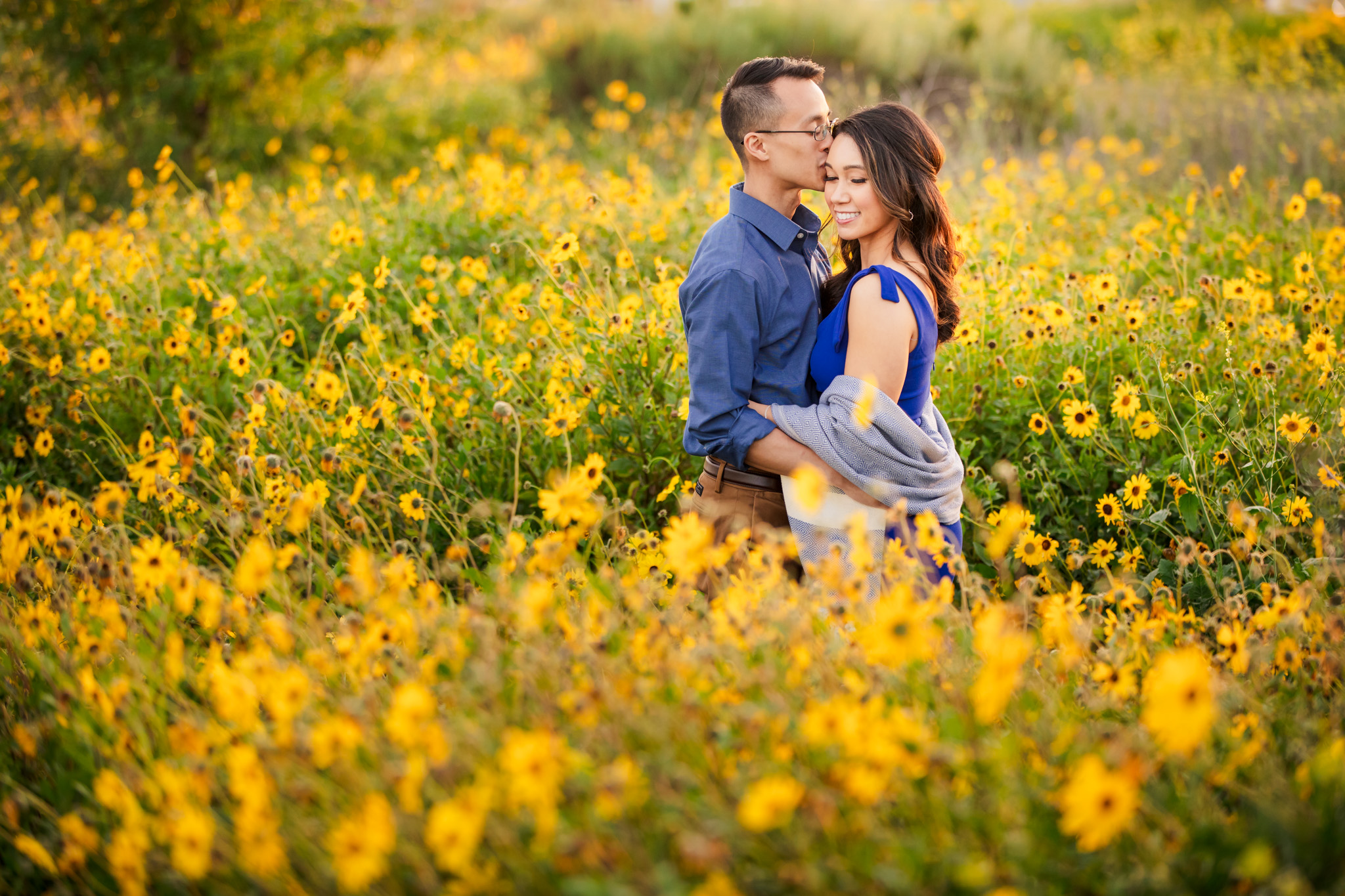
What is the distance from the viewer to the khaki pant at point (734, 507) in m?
2.60

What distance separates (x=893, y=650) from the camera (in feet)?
4.73

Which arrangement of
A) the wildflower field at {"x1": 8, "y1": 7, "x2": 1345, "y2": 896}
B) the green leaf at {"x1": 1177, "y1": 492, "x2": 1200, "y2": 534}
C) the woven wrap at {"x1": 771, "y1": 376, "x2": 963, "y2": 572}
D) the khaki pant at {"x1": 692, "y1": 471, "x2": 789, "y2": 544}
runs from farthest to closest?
1. the green leaf at {"x1": 1177, "y1": 492, "x2": 1200, "y2": 534}
2. the khaki pant at {"x1": 692, "y1": 471, "x2": 789, "y2": 544}
3. the woven wrap at {"x1": 771, "y1": 376, "x2": 963, "y2": 572}
4. the wildflower field at {"x1": 8, "y1": 7, "x2": 1345, "y2": 896}

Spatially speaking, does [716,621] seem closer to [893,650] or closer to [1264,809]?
[893,650]

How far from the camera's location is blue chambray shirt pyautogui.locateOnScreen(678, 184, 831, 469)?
2.40 metres

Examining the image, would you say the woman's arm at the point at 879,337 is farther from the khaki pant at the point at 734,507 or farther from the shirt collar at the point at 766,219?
the khaki pant at the point at 734,507

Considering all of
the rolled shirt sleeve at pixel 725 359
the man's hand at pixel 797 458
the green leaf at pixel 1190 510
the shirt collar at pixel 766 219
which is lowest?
the green leaf at pixel 1190 510

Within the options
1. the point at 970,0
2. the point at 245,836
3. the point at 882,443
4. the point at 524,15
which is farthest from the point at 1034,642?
the point at 524,15

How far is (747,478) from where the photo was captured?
259 cm

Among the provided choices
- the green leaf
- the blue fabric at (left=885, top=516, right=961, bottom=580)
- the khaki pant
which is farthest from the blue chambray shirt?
the green leaf

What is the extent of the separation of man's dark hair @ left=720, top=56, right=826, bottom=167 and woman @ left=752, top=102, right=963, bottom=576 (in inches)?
7.3

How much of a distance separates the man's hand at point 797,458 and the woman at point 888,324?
27 mm

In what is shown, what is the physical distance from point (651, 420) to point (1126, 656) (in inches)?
67.1

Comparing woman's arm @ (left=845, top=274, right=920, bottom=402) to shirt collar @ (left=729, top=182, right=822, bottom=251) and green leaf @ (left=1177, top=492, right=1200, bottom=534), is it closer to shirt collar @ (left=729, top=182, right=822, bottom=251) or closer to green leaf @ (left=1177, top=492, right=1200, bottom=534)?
shirt collar @ (left=729, top=182, right=822, bottom=251)

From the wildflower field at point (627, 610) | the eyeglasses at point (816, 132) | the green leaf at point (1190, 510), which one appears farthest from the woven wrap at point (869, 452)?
the green leaf at point (1190, 510)
